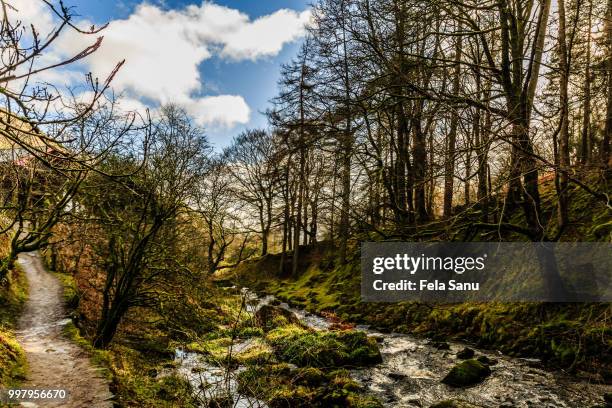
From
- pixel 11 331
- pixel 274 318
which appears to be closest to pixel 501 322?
pixel 274 318

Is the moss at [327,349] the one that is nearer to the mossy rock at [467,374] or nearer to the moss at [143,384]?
the mossy rock at [467,374]

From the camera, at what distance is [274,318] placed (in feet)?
44.8

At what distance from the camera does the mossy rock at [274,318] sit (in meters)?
13.2

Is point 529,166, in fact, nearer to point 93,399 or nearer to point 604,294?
point 604,294

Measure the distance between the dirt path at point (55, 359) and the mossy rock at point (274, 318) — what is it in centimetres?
606

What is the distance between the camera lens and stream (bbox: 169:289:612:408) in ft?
21.5

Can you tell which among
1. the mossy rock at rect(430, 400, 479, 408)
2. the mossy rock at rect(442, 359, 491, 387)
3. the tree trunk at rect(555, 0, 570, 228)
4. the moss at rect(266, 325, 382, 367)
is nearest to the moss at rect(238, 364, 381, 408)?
the moss at rect(266, 325, 382, 367)

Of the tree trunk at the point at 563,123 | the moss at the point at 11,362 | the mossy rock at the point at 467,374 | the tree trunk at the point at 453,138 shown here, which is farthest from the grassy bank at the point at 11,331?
the tree trunk at the point at 563,123

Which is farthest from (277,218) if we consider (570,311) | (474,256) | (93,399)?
(93,399)

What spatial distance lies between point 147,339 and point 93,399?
19.5 ft

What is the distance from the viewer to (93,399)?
17.2ft

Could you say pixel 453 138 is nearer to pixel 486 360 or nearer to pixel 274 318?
pixel 486 360

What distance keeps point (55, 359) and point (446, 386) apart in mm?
7252

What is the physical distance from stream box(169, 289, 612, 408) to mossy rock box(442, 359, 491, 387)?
125mm
